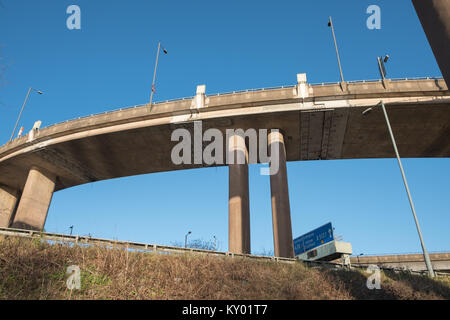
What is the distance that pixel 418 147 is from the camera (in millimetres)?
28844

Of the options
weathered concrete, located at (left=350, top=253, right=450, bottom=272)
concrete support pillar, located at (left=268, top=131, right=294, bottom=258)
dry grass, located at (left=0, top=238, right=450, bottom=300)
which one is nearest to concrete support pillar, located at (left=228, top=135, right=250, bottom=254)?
concrete support pillar, located at (left=268, top=131, right=294, bottom=258)

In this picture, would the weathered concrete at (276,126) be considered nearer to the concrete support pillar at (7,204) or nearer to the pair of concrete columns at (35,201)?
the pair of concrete columns at (35,201)

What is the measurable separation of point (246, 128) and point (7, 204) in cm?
3471

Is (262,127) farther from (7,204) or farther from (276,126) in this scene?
(7,204)

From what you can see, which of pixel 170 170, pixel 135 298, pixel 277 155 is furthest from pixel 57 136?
pixel 135 298

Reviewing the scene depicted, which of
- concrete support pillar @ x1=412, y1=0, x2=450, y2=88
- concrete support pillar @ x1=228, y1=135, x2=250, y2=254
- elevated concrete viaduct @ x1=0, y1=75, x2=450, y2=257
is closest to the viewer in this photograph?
concrete support pillar @ x1=412, y1=0, x2=450, y2=88

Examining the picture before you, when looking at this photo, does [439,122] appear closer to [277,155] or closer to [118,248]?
[277,155]

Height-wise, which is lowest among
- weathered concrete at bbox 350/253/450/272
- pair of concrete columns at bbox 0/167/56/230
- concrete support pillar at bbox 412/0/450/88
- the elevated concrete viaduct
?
weathered concrete at bbox 350/253/450/272

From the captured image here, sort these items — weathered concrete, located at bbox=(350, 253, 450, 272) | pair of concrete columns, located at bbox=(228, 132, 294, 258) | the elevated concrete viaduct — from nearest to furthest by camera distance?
pair of concrete columns, located at bbox=(228, 132, 294, 258), the elevated concrete viaduct, weathered concrete, located at bbox=(350, 253, 450, 272)

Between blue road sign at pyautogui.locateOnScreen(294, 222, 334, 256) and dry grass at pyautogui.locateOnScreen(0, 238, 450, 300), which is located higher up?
blue road sign at pyautogui.locateOnScreen(294, 222, 334, 256)

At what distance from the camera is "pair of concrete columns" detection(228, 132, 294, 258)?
71.5ft

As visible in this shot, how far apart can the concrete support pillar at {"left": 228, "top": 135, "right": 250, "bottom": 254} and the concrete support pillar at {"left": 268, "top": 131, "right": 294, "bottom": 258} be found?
2238mm

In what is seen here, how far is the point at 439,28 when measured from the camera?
8.52 metres

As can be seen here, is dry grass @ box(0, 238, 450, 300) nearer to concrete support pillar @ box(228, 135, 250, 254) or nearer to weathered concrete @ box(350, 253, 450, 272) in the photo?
concrete support pillar @ box(228, 135, 250, 254)
